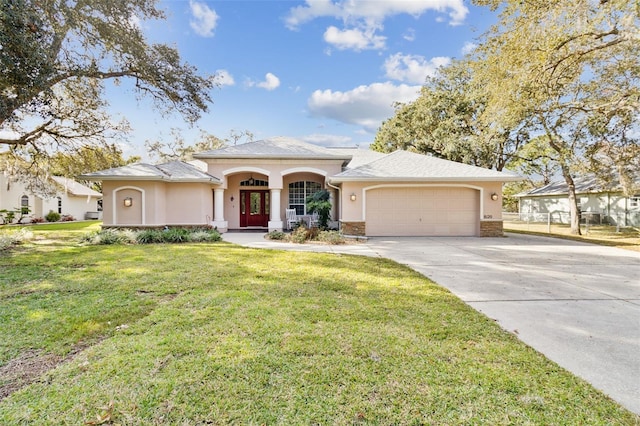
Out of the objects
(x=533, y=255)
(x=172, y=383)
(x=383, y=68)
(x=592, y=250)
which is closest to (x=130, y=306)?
(x=172, y=383)

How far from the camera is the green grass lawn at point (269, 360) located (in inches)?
88.1

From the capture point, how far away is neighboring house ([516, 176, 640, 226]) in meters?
20.0

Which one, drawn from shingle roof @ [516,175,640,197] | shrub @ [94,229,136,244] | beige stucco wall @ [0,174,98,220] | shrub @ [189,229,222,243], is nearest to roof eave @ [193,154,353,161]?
shrub @ [189,229,222,243]

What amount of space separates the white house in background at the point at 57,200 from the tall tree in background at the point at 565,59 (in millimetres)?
22802

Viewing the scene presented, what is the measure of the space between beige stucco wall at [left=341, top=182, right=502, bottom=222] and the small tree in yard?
0.77m

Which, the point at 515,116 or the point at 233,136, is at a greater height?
the point at 233,136

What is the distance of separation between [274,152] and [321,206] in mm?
4178

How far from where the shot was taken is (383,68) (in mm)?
18578

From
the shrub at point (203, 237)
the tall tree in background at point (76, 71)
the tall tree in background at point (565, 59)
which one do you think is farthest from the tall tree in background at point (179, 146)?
the tall tree in background at point (565, 59)

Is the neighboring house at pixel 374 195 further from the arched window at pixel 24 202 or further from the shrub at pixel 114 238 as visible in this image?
the arched window at pixel 24 202

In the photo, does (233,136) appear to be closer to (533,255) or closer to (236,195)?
(236,195)

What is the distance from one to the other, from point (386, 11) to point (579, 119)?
10499 mm

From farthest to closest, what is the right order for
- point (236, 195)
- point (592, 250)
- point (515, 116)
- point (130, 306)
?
point (236, 195)
point (515, 116)
point (592, 250)
point (130, 306)

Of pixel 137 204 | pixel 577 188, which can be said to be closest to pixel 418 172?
pixel 137 204
